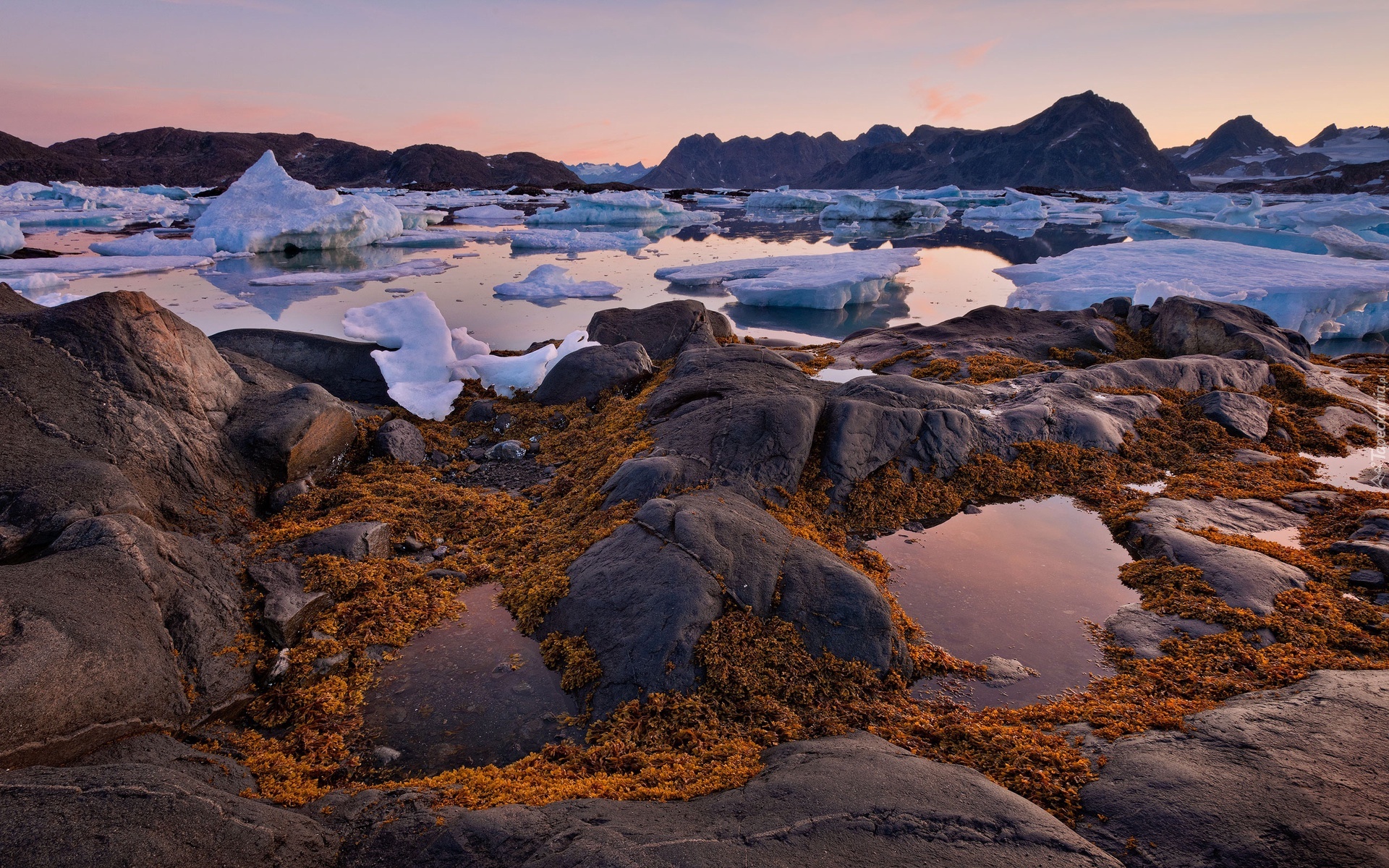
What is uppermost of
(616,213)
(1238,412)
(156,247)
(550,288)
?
(616,213)

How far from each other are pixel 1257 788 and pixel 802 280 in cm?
1509

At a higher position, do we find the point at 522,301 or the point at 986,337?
the point at 522,301

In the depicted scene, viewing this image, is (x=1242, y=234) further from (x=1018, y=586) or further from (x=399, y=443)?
(x=399, y=443)

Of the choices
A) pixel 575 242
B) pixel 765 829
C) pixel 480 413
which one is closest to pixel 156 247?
pixel 575 242

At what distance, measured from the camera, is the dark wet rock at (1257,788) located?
95.7 inches

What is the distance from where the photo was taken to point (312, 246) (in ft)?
81.6

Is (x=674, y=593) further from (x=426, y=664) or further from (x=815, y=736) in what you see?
(x=426, y=664)

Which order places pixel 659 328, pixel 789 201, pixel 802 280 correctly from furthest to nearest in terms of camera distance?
1. pixel 789 201
2. pixel 802 280
3. pixel 659 328

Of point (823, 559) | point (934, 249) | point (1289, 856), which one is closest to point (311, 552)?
point (823, 559)

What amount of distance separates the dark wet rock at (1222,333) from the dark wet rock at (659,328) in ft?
26.1

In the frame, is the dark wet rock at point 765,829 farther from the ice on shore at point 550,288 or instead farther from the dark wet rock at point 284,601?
the ice on shore at point 550,288

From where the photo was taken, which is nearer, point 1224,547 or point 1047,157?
point 1224,547

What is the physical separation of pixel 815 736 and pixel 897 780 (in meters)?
0.78

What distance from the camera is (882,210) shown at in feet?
138
